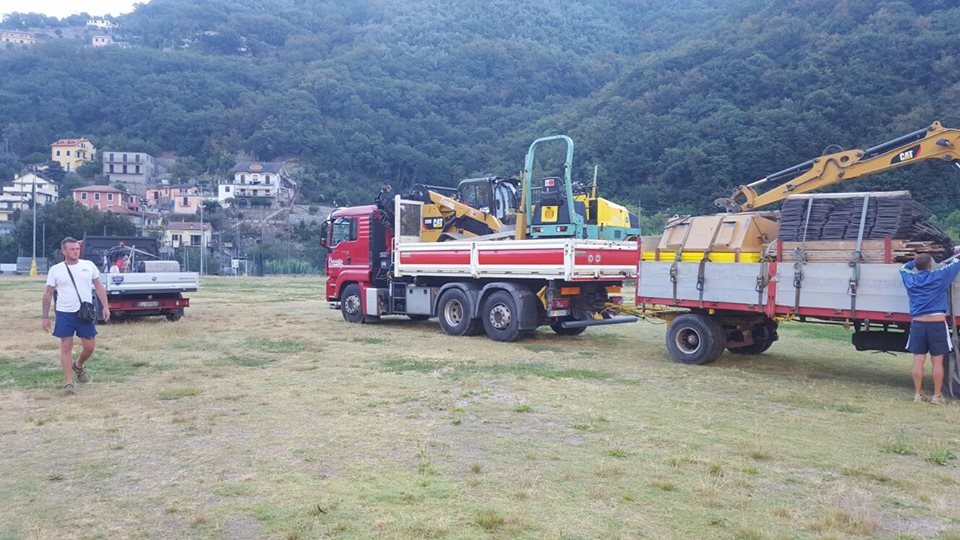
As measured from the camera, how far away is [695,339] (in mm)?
10469

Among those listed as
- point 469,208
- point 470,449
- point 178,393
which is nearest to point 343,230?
point 469,208

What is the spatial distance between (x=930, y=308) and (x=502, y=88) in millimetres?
104004

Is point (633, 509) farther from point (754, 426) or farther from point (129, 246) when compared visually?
point (129, 246)

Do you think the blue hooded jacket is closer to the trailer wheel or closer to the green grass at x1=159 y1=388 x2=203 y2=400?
the trailer wheel

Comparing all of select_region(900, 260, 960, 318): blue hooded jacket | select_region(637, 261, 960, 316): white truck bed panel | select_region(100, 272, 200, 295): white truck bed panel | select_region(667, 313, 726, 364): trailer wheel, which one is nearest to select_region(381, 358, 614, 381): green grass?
select_region(667, 313, 726, 364): trailer wheel

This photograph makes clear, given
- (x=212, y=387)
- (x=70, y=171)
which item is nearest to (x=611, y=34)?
(x=70, y=171)

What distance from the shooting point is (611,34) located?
118 metres

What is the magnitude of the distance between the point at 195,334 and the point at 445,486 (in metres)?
10.4

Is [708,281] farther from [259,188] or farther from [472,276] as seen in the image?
[259,188]

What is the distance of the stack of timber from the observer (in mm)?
8383

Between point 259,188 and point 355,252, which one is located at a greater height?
point 259,188

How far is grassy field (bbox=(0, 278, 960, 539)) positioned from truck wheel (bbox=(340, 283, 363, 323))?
5.37 m

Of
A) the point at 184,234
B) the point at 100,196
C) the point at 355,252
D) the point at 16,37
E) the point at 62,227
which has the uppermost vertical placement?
the point at 16,37

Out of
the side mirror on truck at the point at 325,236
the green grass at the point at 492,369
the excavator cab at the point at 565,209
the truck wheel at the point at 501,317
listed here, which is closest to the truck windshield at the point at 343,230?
the side mirror on truck at the point at 325,236
